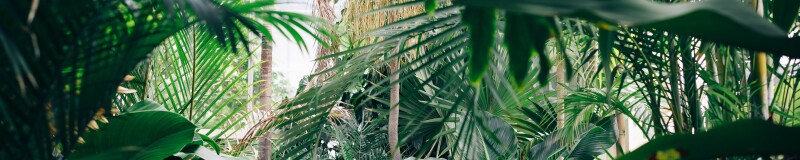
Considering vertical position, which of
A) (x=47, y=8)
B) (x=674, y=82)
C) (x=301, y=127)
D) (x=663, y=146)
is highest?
(x=47, y=8)

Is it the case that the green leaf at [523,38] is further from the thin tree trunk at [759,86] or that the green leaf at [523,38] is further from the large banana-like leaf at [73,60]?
the thin tree trunk at [759,86]

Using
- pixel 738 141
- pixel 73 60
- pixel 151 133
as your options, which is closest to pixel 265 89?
pixel 151 133

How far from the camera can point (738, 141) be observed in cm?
48

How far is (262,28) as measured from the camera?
0.92 m

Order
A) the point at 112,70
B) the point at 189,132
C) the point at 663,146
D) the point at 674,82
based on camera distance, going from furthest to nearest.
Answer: the point at 189,132 < the point at 674,82 < the point at 112,70 < the point at 663,146

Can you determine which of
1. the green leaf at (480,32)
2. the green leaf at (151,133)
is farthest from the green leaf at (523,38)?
the green leaf at (151,133)

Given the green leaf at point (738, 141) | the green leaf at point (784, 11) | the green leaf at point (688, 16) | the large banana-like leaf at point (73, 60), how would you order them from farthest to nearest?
the green leaf at point (784, 11) < the large banana-like leaf at point (73, 60) < the green leaf at point (738, 141) < the green leaf at point (688, 16)

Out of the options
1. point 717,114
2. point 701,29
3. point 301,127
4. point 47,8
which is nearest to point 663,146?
point 701,29

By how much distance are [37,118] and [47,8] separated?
0.12 m

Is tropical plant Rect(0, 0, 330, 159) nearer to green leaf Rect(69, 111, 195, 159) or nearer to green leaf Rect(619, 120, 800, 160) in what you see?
green leaf Rect(619, 120, 800, 160)

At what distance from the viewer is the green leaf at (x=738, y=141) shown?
0.47 meters

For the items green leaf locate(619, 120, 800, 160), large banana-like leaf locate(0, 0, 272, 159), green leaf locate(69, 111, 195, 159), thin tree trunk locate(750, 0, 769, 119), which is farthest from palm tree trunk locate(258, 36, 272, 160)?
green leaf locate(619, 120, 800, 160)

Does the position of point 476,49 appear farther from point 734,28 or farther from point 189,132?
point 189,132

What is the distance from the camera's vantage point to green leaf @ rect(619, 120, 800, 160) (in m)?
0.47
